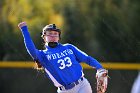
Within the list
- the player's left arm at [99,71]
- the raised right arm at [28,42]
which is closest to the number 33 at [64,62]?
the player's left arm at [99,71]

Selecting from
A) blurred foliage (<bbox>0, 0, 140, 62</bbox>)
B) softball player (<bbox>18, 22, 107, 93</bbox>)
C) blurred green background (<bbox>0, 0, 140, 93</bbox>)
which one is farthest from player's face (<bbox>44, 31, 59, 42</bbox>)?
blurred foliage (<bbox>0, 0, 140, 62</bbox>)

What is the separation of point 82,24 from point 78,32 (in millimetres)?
467

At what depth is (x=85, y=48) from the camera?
15617 mm

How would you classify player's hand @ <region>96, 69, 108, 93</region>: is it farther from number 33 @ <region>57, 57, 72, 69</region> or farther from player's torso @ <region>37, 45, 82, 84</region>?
number 33 @ <region>57, 57, 72, 69</region>

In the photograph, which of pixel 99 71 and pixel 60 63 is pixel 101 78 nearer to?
pixel 99 71

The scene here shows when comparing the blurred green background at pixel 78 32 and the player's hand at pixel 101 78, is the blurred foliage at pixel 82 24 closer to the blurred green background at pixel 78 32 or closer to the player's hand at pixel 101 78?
the blurred green background at pixel 78 32

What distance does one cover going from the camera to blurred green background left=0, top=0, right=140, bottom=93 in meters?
12.5

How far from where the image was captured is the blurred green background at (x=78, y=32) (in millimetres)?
12508

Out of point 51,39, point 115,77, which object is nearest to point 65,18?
point 115,77

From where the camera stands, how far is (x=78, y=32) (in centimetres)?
1638

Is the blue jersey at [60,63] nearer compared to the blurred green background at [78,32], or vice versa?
the blue jersey at [60,63]

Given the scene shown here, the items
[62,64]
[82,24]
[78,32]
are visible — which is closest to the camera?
[62,64]

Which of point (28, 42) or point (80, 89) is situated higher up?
point (28, 42)

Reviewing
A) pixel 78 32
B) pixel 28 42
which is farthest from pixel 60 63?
pixel 78 32
